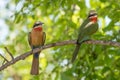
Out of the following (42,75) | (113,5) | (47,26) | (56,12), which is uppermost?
(113,5)

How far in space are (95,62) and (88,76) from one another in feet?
0.78

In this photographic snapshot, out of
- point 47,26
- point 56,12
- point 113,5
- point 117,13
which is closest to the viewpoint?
point 117,13

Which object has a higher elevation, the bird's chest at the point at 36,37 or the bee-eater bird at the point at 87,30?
the bee-eater bird at the point at 87,30

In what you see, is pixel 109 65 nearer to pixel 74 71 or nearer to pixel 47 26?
pixel 74 71

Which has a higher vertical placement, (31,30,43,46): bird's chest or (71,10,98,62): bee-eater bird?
(71,10,98,62): bee-eater bird

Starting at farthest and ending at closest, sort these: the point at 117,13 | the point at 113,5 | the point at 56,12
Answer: the point at 56,12
the point at 113,5
the point at 117,13

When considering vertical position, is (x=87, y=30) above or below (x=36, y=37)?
above

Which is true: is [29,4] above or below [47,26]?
above

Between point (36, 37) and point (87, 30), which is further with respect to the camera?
point (36, 37)

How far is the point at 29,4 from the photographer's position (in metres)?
6.39

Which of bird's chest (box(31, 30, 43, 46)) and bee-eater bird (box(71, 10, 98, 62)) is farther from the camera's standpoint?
bird's chest (box(31, 30, 43, 46))

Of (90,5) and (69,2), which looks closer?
(69,2)

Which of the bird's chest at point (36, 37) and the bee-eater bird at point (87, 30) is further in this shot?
the bird's chest at point (36, 37)

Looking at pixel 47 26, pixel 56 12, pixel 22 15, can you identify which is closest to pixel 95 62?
pixel 22 15
